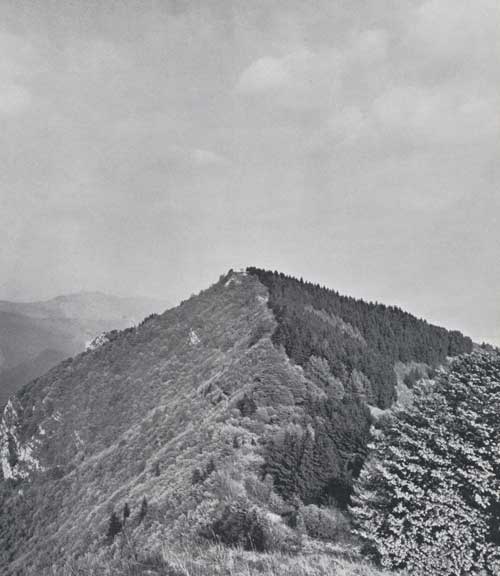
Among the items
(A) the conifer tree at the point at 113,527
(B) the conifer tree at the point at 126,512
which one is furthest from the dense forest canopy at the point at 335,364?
(A) the conifer tree at the point at 113,527

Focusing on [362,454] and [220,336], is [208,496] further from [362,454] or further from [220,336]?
[220,336]

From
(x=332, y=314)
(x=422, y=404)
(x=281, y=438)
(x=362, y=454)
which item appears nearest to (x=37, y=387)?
(x=332, y=314)

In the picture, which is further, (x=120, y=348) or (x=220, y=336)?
(x=120, y=348)

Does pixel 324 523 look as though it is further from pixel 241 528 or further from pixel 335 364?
pixel 335 364

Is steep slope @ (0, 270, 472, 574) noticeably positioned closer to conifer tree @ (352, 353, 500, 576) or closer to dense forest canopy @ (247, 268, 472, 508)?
dense forest canopy @ (247, 268, 472, 508)

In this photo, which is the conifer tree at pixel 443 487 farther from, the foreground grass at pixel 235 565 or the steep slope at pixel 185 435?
the steep slope at pixel 185 435

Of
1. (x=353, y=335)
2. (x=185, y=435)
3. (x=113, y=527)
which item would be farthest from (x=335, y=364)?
(x=113, y=527)
